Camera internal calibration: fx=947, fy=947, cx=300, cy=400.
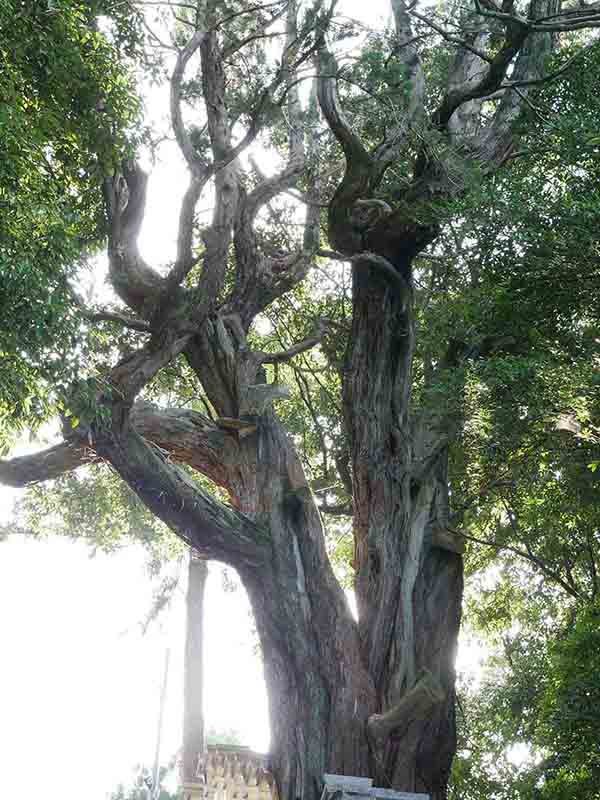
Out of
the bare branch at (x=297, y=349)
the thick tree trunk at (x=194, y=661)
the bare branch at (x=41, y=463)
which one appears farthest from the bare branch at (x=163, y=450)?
the thick tree trunk at (x=194, y=661)

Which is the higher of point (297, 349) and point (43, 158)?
point (297, 349)

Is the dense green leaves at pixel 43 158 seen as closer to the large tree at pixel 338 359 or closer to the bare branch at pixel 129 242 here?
the large tree at pixel 338 359

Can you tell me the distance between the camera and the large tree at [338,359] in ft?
21.7

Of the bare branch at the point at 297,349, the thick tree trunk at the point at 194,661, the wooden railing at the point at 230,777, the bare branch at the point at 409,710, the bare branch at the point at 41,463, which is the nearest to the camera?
the bare branch at the point at 409,710

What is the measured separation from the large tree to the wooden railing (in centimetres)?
154

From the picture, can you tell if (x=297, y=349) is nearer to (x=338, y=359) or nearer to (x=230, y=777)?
(x=338, y=359)

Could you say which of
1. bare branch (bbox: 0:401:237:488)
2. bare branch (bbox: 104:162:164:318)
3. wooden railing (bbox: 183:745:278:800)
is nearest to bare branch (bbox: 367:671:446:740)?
wooden railing (bbox: 183:745:278:800)

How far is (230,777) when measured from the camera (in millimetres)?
8195

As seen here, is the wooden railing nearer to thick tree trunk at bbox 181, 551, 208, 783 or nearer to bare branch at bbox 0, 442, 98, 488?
bare branch at bbox 0, 442, 98, 488

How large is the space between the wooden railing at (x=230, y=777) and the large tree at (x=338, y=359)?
60.7 inches

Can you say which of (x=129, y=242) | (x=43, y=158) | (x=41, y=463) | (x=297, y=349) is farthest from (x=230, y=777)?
(x=43, y=158)

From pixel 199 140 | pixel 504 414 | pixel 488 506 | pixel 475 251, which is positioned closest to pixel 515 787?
pixel 488 506

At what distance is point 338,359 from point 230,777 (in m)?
4.06

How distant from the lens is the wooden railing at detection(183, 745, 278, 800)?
8.01 m
